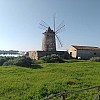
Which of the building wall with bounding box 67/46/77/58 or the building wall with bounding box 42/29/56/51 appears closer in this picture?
the building wall with bounding box 67/46/77/58

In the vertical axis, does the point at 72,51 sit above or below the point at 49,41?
below

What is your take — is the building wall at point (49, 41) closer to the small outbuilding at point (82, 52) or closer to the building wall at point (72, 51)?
the building wall at point (72, 51)

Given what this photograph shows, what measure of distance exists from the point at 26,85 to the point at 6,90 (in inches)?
79.2

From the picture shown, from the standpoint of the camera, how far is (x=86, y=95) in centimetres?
1427

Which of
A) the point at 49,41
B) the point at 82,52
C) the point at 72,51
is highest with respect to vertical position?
the point at 49,41

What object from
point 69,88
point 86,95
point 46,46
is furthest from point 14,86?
point 46,46

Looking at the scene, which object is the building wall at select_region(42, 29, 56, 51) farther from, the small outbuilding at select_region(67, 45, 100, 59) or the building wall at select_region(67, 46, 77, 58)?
the small outbuilding at select_region(67, 45, 100, 59)

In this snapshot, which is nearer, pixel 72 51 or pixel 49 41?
pixel 49 41

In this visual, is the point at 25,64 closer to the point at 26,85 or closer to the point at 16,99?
the point at 26,85

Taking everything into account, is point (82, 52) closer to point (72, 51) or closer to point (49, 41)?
point (72, 51)

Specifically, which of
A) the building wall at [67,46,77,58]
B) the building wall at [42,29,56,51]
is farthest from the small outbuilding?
the building wall at [42,29,56,51]

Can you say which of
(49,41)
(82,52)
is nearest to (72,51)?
(82,52)

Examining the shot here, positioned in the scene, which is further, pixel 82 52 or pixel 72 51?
pixel 72 51

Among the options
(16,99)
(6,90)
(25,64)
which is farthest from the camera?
(25,64)
